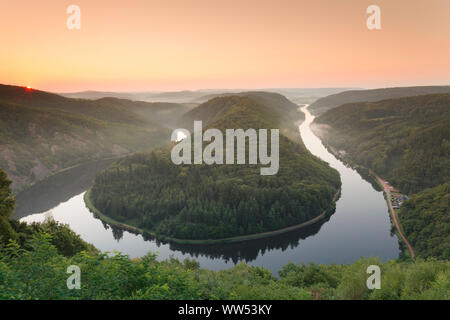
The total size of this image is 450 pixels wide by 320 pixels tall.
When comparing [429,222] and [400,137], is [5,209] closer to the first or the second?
[429,222]

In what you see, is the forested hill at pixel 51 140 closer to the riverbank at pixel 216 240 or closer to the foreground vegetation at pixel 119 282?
the riverbank at pixel 216 240

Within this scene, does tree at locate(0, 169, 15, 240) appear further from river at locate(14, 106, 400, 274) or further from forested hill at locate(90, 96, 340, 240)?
forested hill at locate(90, 96, 340, 240)
